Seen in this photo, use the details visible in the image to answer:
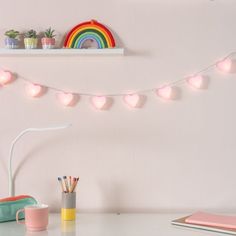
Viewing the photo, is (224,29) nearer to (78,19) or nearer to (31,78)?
(78,19)

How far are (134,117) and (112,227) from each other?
49cm

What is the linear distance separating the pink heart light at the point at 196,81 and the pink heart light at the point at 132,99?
0.22 m

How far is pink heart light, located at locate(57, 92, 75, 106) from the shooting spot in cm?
174

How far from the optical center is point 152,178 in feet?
5.75

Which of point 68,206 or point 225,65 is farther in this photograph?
point 225,65

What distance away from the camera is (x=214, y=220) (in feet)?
4.74

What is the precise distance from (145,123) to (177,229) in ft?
1.59

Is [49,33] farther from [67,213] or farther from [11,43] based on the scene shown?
[67,213]

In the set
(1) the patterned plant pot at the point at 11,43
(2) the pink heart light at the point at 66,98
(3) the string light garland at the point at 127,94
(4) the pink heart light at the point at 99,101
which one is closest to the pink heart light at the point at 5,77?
(3) the string light garland at the point at 127,94

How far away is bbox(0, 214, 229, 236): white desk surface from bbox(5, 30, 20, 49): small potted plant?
684 millimetres


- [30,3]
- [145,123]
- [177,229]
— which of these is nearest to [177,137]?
[145,123]

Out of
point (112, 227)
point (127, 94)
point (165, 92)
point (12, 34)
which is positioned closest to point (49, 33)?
point (12, 34)

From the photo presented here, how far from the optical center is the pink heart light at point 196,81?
1734 millimetres

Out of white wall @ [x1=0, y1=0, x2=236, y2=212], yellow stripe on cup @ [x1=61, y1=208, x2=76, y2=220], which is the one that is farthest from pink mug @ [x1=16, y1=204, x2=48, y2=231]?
white wall @ [x1=0, y1=0, x2=236, y2=212]
